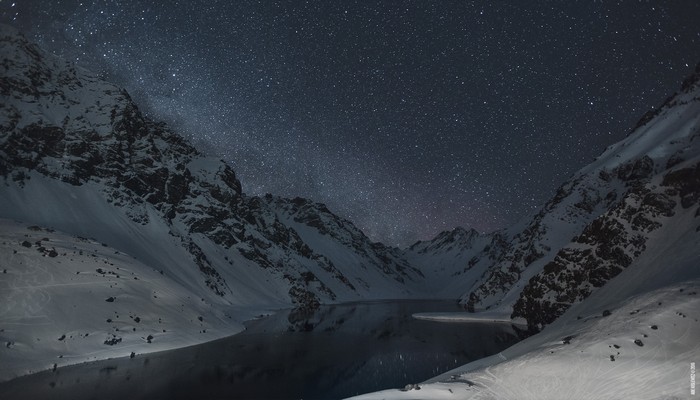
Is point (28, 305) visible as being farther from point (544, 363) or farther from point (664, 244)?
point (664, 244)

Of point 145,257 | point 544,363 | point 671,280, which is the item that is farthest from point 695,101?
point 145,257

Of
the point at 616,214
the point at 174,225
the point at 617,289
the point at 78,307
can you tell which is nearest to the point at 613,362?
the point at 617,289

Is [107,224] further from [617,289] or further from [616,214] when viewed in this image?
[616,214]

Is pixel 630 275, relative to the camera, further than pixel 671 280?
Yes

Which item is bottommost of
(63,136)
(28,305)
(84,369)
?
(84,369)

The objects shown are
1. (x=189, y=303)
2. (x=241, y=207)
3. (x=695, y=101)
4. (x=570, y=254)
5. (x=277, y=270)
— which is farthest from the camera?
(x=241, y=207)

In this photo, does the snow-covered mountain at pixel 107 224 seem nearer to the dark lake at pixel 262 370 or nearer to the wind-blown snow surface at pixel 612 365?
the dark lake at pixel 262 370

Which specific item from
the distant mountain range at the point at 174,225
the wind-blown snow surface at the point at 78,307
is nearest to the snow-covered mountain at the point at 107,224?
the wind-blown snow surface at the point at 78,307

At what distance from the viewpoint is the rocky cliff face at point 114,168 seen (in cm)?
10312

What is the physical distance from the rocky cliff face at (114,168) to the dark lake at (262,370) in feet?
215

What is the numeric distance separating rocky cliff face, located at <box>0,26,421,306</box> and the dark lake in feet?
215

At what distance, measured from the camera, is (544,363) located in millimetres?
22531

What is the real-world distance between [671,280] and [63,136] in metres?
139

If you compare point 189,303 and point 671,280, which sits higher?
point 189,303
